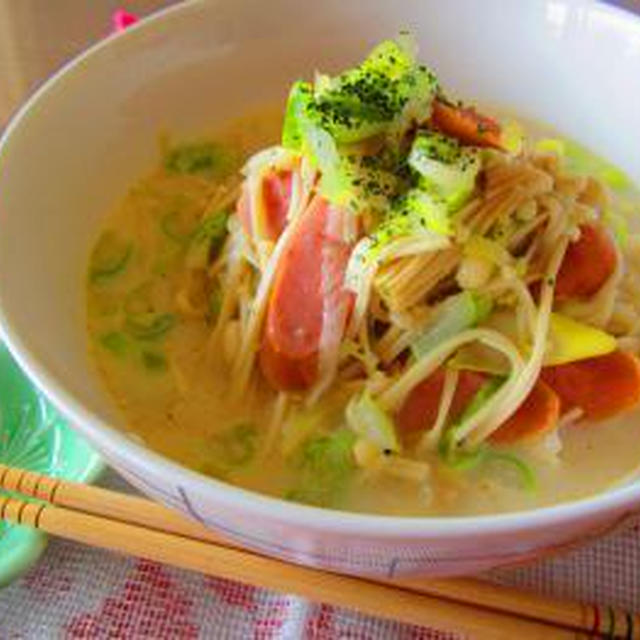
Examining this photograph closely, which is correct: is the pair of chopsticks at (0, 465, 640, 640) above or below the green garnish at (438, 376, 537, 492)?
below

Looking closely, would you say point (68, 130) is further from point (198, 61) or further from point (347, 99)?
point (347, 99)

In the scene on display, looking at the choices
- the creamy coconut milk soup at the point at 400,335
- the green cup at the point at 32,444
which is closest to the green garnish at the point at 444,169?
the creamy coconut milk soup at the point at 400,335

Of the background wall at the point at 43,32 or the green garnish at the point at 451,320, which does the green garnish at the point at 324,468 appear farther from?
the background wall at the point at 43,32

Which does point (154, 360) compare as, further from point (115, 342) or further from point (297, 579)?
point (297, 579)

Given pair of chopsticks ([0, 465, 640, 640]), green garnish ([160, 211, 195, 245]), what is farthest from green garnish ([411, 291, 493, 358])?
green garnish ([160, 211, 195, 245])

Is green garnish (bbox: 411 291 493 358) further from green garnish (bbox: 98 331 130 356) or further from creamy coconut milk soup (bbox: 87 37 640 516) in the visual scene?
green garnish (bbox: 98 331 130 356)

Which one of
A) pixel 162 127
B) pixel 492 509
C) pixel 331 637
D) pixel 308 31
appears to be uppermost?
pixel 308 31

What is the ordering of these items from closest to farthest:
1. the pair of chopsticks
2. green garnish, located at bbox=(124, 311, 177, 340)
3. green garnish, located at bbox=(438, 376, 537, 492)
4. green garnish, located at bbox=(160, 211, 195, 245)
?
the pair of chopsticks
green garnish, located at bbox=(438, 376, 537, 492)
green garnish, located at bbox=(124, 311, 177, 340)
green garnish, located at bbox=(160, 211, 195, 245)

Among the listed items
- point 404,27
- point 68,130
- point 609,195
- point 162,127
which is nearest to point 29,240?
point 68,130
